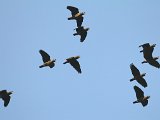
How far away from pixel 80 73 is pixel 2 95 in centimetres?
902

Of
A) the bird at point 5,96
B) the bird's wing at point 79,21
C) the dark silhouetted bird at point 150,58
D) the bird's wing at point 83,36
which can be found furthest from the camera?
the bird's wing at point 83,36

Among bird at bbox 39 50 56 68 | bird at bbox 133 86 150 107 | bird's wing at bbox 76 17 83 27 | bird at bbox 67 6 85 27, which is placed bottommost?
bird at bbox 133 86 150 107

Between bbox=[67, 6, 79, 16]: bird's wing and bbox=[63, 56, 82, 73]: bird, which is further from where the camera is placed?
bbox=[67, 6, 79, 16]: bird's wing

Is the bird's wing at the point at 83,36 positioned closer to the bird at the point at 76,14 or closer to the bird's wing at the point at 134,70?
the bird at the point at 76,14

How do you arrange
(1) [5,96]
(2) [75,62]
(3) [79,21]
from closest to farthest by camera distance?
(1) [5,96]
(2) [75,62]
(3) [79,21]

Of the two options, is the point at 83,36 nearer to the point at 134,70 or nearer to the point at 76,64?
the point at 76,64

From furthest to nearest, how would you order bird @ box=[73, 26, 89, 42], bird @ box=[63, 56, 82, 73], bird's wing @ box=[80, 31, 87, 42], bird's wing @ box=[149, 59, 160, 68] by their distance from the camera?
bird's wing @ box=[80, 31, 87, 42], bird @ box=[73, 26, 89, 42], bird's wing @ box=[149, 59, 160, 68], bird @ box=[63, 56, 82, 73]

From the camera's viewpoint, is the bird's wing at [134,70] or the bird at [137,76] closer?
the bird at [137,76]

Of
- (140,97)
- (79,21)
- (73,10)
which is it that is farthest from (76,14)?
(140,97)

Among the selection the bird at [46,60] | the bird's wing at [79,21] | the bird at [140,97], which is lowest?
the bird at [140,97]

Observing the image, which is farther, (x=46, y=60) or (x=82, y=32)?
(x=82, y=32)

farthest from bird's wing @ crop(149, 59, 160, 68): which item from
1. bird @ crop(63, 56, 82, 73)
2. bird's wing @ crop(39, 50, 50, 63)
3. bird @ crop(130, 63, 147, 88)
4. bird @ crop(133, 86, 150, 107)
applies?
bird's wing @ crop(39, 50, 50, 63)

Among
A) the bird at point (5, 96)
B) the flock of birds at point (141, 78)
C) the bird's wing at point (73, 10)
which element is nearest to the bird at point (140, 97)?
the flock of birds at point (141, 78)

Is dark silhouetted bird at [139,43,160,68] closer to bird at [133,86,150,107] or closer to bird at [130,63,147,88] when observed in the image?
bird at [130,63,147,88]
